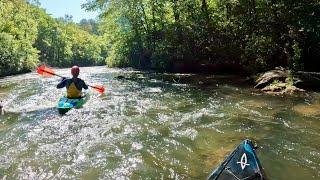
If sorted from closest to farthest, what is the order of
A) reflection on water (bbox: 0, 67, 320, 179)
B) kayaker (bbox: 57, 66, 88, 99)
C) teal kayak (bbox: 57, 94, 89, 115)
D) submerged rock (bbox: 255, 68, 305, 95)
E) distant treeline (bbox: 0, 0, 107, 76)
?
reflection on water (bbox: 0, 67, 320, 179)
teal kayak (bbox: 57, 94, 89, 115)
kayaker (bbox: 57, 66, 88, 99)
submerged rock (bbox: 255, 68, 305, 95)
distant treeline (bbox: 0, 0, 107, 76)

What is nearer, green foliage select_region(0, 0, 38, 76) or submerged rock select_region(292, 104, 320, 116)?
submerged rock select_region(292, 104, 320, 116)

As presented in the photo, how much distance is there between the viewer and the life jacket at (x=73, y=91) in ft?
42.3

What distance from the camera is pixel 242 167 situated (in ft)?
16.5

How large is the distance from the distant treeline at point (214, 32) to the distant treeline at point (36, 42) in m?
9.84

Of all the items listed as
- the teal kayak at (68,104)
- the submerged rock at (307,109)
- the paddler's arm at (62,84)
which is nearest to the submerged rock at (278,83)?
the submerged rock at (307,109)

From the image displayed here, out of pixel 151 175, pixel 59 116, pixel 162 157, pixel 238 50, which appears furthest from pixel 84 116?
pixel 238 50

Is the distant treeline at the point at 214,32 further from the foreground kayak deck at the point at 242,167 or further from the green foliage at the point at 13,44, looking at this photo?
the foreground kayak deck at the point at 242,167

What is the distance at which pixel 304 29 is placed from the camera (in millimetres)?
20281

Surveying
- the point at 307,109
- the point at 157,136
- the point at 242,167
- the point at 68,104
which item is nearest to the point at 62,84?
the point at 68,104

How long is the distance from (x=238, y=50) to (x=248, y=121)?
15.5m

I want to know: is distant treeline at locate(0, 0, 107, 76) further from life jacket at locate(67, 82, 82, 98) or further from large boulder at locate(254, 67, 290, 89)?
large boulder at locate(254, 67, 290, 89)

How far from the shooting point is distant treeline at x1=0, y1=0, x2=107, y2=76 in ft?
125

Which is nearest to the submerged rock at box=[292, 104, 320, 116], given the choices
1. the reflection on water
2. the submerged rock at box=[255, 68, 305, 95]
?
the reflection on water

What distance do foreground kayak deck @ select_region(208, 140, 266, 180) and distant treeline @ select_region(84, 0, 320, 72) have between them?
15.6 metres
